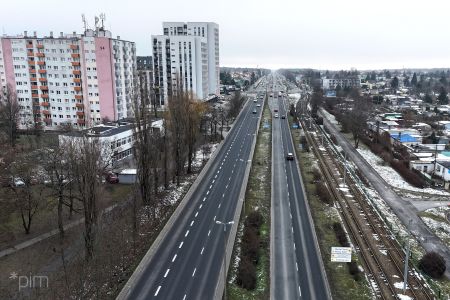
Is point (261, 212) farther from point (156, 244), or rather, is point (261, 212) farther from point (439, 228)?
point (439, 228)

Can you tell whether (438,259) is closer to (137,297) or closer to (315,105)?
(137,297)

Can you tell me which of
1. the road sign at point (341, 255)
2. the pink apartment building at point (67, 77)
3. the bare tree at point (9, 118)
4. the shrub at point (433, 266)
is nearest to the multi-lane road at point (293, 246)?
the road sign at point (341, 255)

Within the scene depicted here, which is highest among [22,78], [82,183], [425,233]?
[22,78]

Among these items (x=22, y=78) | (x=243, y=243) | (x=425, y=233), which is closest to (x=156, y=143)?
(x=243, y=243)

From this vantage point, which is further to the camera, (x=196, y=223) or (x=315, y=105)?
(x=315, y=105)

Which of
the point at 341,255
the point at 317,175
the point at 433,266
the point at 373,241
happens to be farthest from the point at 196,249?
the point at 317,175

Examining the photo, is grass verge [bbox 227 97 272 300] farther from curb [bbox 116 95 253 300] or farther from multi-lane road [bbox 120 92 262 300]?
curb [bbox 116 95 253 300]

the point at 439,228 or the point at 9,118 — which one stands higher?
the point at 9,118
